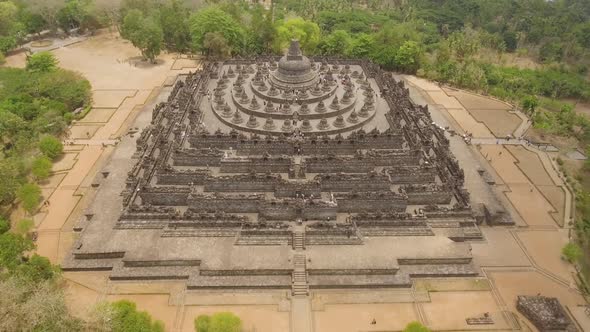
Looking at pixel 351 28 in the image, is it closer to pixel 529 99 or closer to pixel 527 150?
pixel 529 99

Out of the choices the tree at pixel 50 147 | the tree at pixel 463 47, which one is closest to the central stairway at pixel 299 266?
the tree at pixel 50 147

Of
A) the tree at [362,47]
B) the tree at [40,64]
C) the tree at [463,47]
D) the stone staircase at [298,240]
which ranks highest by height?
the tree at [463,47]

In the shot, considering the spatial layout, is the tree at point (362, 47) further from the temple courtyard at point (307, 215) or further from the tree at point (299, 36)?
the temple courtyard at point (307, 215)

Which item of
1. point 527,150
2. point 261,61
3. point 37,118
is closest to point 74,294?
point 37,118

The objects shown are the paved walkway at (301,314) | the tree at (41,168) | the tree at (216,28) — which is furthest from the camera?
the tree at (216,28)

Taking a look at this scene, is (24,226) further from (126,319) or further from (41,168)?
(126,319)

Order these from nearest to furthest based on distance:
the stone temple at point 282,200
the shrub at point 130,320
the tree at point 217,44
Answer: the shrub at point 130,320 → the stone temple at point 282,200 → the tree at point 217,44

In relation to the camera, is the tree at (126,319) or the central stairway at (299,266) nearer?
the tree at (126,319)
